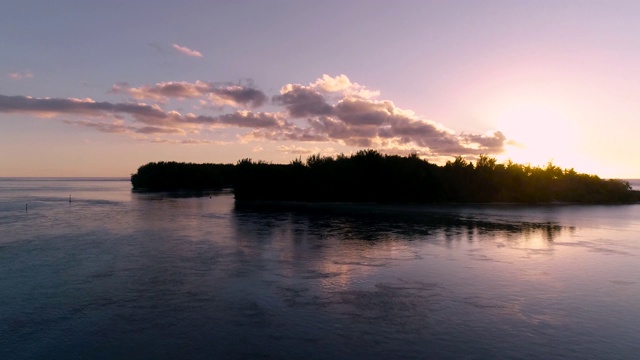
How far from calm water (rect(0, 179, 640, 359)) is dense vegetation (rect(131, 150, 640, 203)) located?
3879 cm

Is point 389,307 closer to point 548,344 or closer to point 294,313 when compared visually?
point 294,313

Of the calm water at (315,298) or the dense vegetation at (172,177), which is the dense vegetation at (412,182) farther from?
the dense vegetation at (172,177)

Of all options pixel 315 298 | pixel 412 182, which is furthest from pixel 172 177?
pixel 315 298

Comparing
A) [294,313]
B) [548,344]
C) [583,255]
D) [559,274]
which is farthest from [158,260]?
[583,255]

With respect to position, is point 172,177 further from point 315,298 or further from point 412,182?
point 315,298

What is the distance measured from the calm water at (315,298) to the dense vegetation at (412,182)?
127ft

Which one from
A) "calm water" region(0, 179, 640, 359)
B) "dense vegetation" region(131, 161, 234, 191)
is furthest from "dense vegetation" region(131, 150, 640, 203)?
"dense vegetation" region(131, 161, 234, 191)

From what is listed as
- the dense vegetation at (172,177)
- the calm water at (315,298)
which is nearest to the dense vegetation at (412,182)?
the calm water at (315,298)

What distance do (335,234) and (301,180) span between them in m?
38.1

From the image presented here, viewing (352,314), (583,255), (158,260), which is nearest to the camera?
(352,314)

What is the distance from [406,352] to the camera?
9.07 m

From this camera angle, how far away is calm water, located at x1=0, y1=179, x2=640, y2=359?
30.6ft

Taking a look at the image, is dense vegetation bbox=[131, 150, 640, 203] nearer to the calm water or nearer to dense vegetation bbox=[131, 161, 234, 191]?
the calm water

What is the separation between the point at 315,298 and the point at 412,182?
2100 inches
